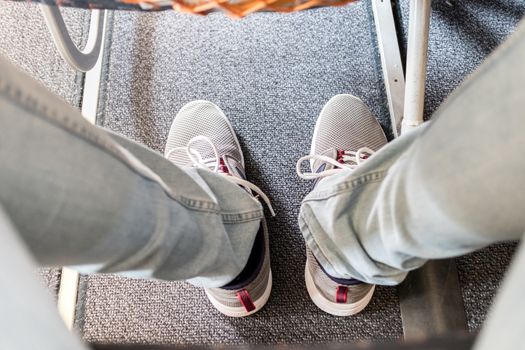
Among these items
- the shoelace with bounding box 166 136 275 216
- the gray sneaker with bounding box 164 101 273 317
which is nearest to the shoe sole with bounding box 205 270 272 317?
the gray sneaker with bounding box 164 101 273 317

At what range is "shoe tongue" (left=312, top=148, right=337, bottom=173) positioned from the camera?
833mm

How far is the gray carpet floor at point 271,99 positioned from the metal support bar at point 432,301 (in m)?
0.02

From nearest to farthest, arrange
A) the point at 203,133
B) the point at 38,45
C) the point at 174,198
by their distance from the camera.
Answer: the point at 174,198
the point at 203,133
the point at 38,45

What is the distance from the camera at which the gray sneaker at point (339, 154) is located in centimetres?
76

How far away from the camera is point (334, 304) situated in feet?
2.58

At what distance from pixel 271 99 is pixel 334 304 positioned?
1.27 ft

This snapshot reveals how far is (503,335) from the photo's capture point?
0.25 m

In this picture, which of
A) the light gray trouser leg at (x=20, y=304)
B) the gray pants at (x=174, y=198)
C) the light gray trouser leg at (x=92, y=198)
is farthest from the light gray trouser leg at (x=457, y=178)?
the light gray trouser leg at (x=20, y=304)

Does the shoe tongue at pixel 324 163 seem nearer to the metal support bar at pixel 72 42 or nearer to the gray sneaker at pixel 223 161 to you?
the gray sneaker at pixel 223 161

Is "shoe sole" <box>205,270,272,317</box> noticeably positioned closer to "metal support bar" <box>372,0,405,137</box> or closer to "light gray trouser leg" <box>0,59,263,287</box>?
"light gray trouser leg" <box>0,59,263,287</box>

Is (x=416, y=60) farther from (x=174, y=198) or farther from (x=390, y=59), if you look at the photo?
(x=174, y=198)

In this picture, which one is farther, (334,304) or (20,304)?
(334,304)

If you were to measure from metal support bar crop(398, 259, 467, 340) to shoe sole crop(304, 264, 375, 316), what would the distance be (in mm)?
62

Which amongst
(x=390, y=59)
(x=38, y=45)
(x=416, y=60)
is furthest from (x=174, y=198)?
(x=38, y=45)
